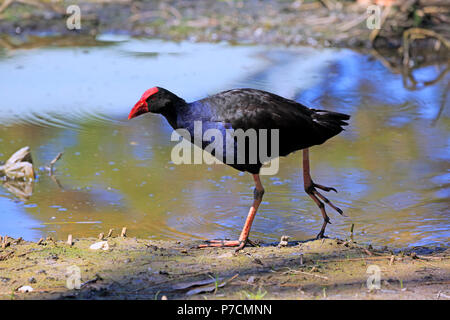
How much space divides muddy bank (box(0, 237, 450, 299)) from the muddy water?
2.39ft

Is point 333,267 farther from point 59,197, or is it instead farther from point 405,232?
point 59,197

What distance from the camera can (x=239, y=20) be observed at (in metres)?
13.8

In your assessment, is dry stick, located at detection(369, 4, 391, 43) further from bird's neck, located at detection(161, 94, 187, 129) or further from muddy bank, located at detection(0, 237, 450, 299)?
bird's neck, located at detection(161, 94, 187, 129)

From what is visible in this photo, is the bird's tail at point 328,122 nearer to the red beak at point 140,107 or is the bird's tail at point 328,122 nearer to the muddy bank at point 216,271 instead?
the muddy bank at point 216,271

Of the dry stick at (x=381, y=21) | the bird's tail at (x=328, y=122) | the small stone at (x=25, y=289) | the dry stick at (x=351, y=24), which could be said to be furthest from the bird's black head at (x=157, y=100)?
the dry stick at (x=351, y=24)

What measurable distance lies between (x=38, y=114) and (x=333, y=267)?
5.31m

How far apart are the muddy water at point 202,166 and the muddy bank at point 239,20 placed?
1168 millimetres

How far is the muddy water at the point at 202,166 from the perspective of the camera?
5.74 metres

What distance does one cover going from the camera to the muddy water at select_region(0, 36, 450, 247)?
5.74 metres

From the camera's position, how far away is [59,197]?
20.5ft

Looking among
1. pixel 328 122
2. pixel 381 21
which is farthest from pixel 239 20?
pixel 328 122

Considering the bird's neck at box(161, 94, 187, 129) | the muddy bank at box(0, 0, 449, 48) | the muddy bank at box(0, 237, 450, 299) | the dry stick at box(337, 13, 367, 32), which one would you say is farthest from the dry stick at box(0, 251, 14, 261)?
the dry stick at box(337, 13, 367, 32)

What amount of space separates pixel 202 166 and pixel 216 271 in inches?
111

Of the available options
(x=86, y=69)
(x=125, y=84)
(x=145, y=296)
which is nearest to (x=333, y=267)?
(x=145, y=296)
